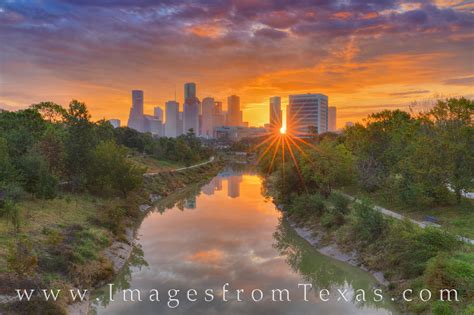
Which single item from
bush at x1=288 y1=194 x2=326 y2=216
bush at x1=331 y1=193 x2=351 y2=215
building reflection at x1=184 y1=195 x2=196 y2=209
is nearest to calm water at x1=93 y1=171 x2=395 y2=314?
bush at x1=288 y1=194 x2=326 y2=216

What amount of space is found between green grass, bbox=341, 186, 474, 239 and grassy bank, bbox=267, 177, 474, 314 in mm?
3033

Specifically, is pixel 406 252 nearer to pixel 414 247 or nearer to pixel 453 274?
pixel 414 247

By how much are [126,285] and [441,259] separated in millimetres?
17328

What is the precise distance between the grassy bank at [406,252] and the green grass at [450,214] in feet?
9.95

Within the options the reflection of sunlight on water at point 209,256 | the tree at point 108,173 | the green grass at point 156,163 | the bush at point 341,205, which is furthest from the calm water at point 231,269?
the green grass at point 156,163

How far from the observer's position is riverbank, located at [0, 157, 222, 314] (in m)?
17.4

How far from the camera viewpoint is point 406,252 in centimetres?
2092

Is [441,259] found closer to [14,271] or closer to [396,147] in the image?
[14,271]

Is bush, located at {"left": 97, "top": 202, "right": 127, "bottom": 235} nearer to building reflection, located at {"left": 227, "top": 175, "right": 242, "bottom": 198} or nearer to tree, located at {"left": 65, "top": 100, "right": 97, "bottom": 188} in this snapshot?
tree, located at {"left": 65, "top": 100, "right": 97, "bottom": 188}

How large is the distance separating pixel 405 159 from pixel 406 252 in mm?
17073

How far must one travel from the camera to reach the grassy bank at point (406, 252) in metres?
16.4

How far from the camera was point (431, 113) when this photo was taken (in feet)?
113

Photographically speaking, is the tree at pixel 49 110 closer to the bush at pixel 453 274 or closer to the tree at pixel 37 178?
the tree at pixel 37 178

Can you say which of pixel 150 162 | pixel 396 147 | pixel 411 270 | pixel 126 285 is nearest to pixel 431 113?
pixel 396 147
